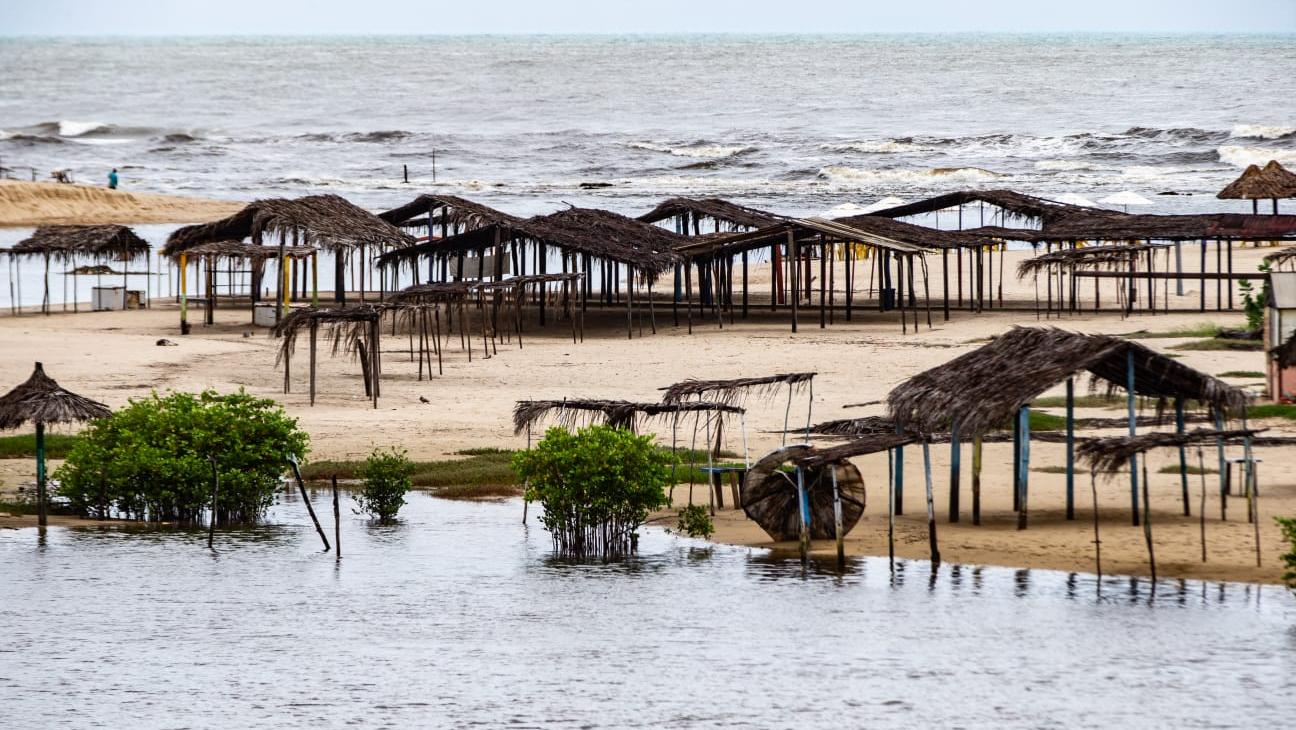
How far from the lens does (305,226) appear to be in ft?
124

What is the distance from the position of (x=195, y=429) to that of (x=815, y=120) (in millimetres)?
91344

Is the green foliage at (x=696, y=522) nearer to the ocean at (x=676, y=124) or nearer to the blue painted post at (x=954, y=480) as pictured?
the blue painted post at (x=954, y=480)

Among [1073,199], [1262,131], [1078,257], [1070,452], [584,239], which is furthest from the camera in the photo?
[1262,131]

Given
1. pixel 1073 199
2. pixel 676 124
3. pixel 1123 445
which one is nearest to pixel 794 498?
pixel 1123 445

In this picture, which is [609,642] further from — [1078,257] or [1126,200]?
[1126,200]

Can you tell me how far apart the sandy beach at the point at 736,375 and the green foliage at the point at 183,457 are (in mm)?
2654

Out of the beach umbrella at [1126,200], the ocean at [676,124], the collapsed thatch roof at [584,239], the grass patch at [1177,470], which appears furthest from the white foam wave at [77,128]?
the grass patch at [1177,470]

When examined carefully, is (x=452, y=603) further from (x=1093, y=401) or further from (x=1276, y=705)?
(x=1093, y=401)

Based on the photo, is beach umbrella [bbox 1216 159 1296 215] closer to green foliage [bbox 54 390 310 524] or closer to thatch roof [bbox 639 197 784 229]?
thatch roof [bbox 639 197 784 229]

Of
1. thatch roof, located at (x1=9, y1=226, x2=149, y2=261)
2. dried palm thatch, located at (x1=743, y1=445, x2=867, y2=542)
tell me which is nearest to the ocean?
thatch roof, located at (x1=9, y1=226, x2=149, y2=261)

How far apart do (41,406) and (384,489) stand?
3563 mm

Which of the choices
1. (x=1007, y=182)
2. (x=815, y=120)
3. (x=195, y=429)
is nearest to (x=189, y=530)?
(x=195, y=429)

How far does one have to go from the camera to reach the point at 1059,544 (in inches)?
640

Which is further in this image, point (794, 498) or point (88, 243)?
point (88, 243)
